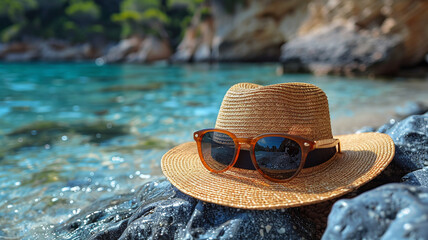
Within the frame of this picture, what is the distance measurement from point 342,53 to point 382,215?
40.7 feet

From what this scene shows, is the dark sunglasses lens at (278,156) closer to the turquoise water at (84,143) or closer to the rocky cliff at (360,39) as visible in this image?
the turquoise water at (84,143)

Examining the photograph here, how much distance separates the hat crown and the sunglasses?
61 mm

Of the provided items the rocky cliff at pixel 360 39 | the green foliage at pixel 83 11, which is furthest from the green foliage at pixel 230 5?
the green foliage at pixel 83 11

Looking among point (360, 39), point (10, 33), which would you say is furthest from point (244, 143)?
point (10, 33)

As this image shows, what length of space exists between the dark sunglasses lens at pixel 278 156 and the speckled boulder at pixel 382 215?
35cm

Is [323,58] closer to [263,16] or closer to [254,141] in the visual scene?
[254,141]

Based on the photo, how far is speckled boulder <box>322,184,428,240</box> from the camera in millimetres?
824

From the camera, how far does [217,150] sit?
4.99ft

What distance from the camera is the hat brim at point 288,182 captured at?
119 cm

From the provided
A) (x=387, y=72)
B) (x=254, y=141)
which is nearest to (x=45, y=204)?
(x=254, y=141)

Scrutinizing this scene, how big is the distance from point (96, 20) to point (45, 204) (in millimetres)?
53549

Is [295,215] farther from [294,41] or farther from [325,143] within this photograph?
[294,41]

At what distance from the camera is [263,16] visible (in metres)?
26.0

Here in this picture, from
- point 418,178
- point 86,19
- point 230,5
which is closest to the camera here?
point 418,178
